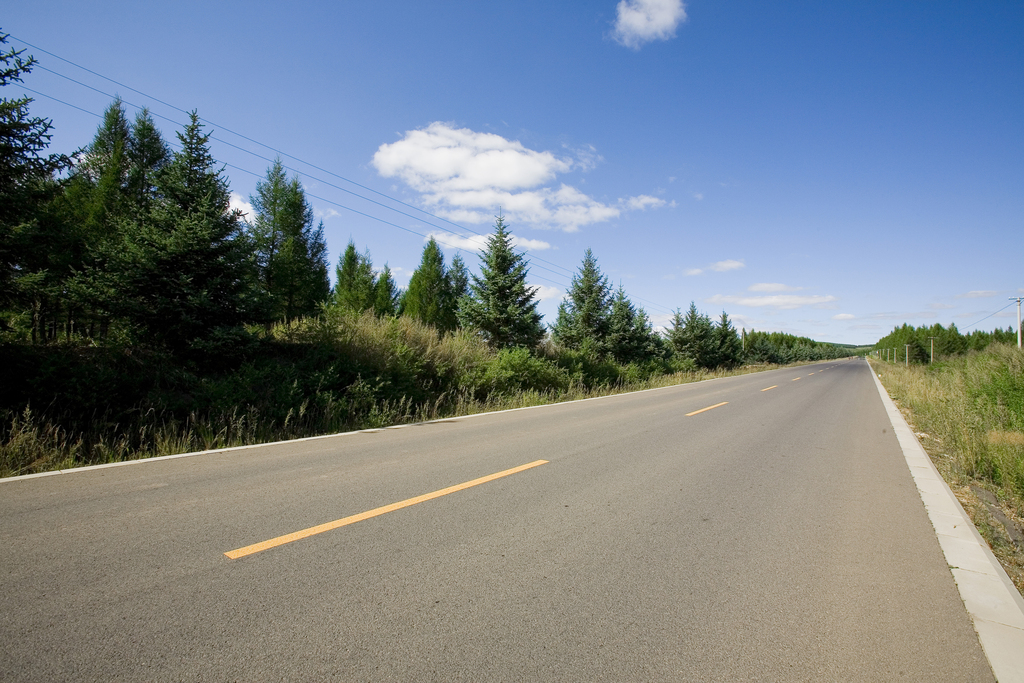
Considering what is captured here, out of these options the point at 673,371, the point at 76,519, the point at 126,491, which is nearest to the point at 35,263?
the point at 126,491

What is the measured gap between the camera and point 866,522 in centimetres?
443

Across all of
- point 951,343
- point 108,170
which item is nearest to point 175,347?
point 108,170

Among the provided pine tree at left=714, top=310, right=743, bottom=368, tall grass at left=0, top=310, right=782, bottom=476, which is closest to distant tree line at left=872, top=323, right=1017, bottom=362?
pine tree at left=714, top=310, right=743, bottom=368

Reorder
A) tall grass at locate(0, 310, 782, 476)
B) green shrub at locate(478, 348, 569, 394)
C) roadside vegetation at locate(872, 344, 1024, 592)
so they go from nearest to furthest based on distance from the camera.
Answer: roadside vegetation at locate(872, 344, 1024, 592)
tall grass at locate(0, 310, 782, 476)
green shrub at locate(478, 348, 569, 394)

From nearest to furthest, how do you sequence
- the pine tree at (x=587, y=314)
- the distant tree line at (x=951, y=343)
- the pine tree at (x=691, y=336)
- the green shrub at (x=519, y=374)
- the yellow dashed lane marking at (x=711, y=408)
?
the yellow dashed lane marking at (x=711, y=408), the green shrub at (x=519, y=374), the pine tree at (x=587, y=314), the pine tree at (x=691, y=336), the distant tree line at (x=951, y=343)

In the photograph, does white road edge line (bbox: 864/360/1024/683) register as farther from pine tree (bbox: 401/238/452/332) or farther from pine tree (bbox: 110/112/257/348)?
pine tree (bbox: 401/238/452/332)

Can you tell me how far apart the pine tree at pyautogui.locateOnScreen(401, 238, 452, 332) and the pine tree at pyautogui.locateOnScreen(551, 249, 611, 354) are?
74.7 ft

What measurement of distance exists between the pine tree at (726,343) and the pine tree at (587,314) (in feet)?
72.7

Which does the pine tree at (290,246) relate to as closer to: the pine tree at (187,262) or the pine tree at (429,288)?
the pine tree at (429,288)

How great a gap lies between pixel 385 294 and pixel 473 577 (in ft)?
151

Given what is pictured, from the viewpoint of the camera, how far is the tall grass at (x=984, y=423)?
19.7ft

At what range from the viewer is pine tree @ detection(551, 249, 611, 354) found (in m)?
26.9

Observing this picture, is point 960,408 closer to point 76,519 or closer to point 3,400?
point 76,519

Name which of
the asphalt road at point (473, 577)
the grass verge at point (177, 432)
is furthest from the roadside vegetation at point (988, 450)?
the grass verge at point (177, 432)
